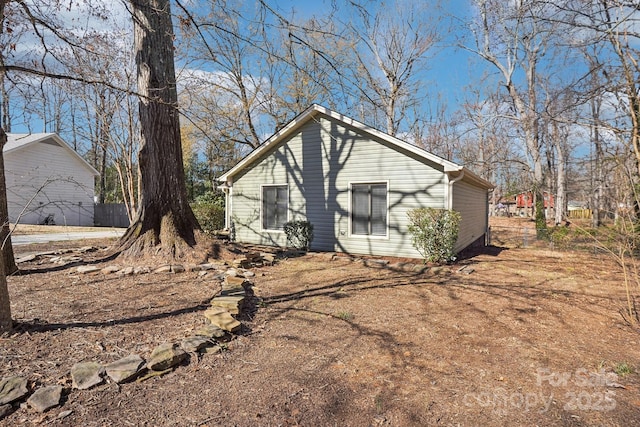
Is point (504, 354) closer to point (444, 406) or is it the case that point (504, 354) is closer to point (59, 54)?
point (444, 406)

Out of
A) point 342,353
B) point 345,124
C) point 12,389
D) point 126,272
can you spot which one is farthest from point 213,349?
point 345,124

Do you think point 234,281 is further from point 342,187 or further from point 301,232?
point 342,187

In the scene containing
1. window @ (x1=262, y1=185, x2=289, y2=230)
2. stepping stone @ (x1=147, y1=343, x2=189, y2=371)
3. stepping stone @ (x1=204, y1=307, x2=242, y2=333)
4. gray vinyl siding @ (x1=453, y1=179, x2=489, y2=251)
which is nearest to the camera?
stepping stone @ (x1=147, y1=343, x2=189, y2=371)

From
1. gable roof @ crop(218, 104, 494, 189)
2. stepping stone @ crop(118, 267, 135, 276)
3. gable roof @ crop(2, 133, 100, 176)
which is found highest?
gable roof @ crop(2, 133, 100, 176)

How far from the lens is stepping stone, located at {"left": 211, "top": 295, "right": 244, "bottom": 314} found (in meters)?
4.19

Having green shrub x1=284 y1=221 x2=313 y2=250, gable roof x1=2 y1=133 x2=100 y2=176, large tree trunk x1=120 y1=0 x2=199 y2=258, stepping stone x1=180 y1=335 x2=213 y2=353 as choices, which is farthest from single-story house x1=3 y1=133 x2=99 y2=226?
stepping stone x1=180 y1=335 x2=213 y2=353

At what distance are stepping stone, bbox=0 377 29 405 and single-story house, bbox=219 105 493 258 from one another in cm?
782

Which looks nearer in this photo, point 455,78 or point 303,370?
point 303,370

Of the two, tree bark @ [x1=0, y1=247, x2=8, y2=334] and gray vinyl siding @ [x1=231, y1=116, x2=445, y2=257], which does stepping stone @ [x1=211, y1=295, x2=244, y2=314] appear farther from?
gray vinyl siding @ [x1=231, y1=116, x2=445, y2=257]

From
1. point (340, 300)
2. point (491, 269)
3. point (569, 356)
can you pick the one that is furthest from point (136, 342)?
point (491, 269)

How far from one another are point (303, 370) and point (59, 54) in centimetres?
564

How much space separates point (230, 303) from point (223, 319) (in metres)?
0.45

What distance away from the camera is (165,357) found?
2.89 m

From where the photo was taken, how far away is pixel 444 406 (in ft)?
8.07
